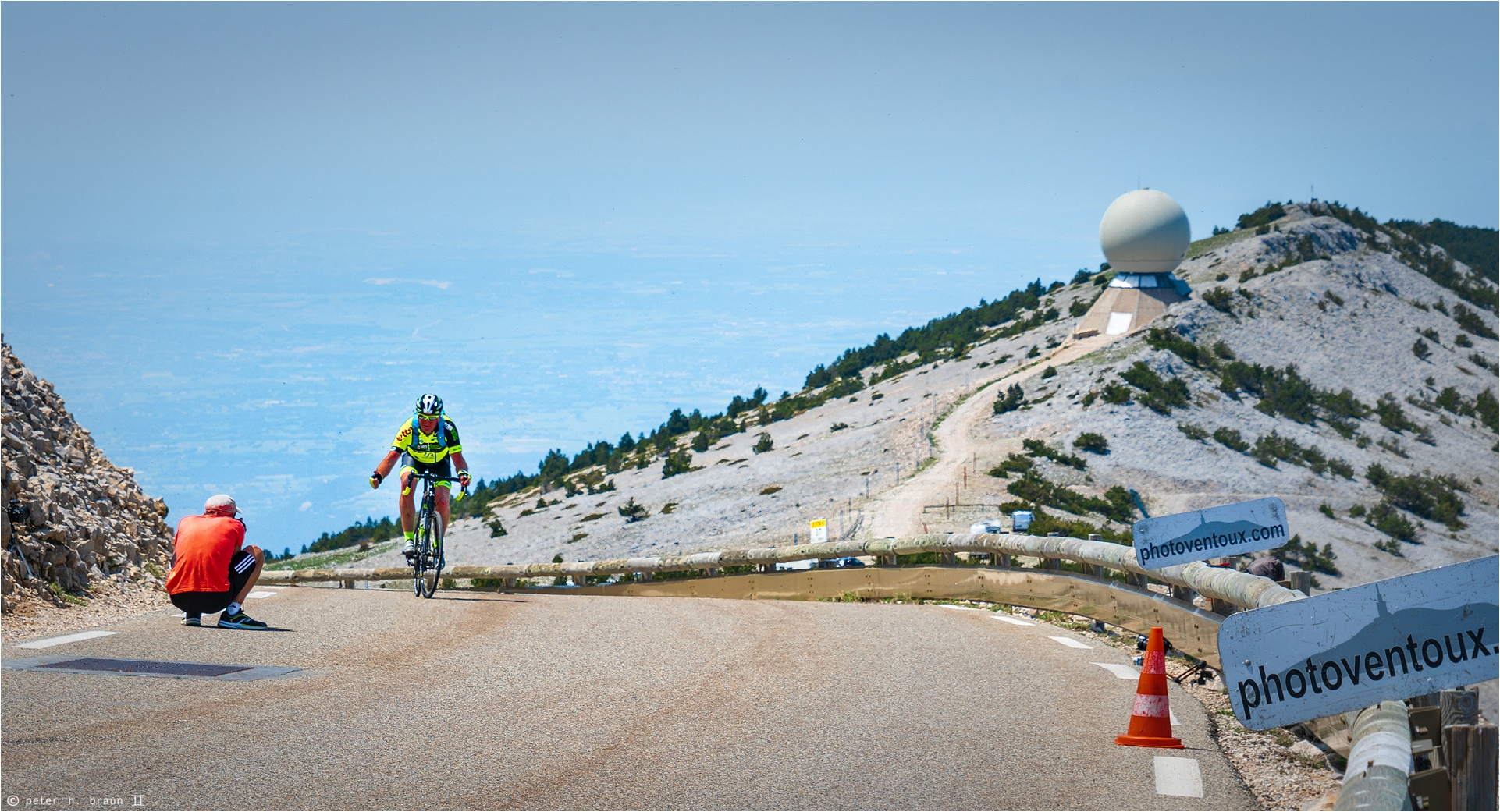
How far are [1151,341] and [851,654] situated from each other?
63.7m

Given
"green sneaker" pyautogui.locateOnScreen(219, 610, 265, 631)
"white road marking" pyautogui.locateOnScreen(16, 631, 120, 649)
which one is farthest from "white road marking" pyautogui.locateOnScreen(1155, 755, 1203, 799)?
"white road marking" pyautogui.locateOnScreen(16, 631, 120, 649)

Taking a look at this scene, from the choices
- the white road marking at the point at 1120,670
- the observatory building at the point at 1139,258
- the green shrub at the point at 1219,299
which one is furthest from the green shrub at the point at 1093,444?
the white road marking at the point at 1120,670

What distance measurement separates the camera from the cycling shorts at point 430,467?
14609mm

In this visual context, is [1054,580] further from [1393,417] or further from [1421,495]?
[1393,417]

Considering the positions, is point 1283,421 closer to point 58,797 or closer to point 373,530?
point 373,530

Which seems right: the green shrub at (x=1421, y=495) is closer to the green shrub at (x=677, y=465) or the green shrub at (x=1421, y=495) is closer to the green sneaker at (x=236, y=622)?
the green shrub at (x=677, y=465)

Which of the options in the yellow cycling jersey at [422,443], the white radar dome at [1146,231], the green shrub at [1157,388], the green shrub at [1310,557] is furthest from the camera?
the white radar dome at [1146,231]

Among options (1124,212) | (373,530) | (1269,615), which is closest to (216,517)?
(1269,615)

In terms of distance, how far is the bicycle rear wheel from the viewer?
14617mm

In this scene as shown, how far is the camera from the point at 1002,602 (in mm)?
15195

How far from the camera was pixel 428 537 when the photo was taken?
14766 millimetres

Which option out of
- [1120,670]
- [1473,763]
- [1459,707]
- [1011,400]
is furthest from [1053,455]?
[1473,763]

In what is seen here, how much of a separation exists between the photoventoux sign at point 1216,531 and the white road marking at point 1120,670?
33.1 inches

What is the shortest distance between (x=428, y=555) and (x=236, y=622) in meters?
4.06
